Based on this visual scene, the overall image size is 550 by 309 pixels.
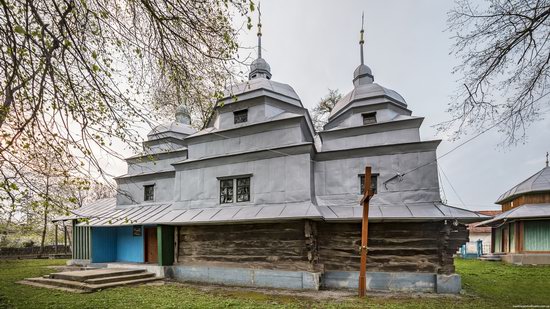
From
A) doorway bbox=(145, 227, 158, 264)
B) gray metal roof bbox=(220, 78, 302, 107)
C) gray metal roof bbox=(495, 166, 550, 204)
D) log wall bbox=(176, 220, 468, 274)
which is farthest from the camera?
gray metal roof bbox=(495, 166, 550, 204)

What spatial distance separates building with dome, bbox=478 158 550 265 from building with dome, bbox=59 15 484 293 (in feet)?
34.4

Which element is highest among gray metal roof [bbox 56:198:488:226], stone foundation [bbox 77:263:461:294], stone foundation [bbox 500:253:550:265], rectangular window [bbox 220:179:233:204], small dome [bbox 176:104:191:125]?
small dome [bbox 176:104:191:125]

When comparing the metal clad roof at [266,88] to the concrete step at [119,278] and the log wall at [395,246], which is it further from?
the concrete step at [119,278]

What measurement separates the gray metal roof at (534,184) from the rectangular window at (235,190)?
18.2 m

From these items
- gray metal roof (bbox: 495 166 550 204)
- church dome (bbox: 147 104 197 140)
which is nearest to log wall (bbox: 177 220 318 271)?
church dome (bbox: 147 104 197 140)

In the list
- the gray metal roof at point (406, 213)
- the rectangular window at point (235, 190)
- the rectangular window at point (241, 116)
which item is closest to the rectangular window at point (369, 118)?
the gray metal roof at point (406, 213)

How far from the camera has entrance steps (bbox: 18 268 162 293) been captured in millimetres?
11117

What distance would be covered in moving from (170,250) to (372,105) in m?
10.6

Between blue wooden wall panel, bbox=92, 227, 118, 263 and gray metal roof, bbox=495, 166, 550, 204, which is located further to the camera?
gray metal roof, bbox=495, 166, 550, 204

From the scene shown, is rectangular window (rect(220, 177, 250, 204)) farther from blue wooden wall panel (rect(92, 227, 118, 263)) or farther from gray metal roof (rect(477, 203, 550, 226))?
gray metal roof (rect(477, 203, 550, 226))

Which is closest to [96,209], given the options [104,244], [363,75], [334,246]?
[104,244]

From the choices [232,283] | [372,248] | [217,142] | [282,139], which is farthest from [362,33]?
[232,283]

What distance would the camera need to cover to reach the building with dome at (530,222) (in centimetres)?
1870

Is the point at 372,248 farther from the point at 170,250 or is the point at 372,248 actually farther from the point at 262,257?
the point at 170,250
